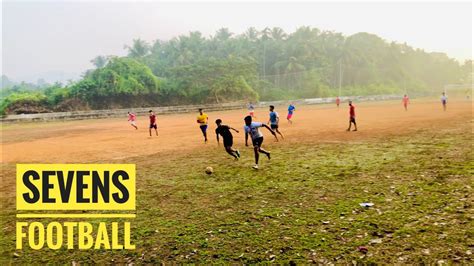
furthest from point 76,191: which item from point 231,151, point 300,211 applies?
point 300,211

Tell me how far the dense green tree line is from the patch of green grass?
50.4 metres

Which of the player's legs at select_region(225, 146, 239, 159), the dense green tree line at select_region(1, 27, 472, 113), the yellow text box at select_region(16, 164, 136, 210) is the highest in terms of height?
the dense green tree line at select_region(1, 27, 472, 113)

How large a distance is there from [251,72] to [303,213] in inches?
2456

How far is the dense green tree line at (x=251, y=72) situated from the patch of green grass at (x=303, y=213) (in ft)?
165

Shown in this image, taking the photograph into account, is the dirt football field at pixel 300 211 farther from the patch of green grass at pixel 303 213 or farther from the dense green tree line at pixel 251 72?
the dense green tree line at pixel 251 72

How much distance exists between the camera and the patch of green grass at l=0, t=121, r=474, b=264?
5.14 meters

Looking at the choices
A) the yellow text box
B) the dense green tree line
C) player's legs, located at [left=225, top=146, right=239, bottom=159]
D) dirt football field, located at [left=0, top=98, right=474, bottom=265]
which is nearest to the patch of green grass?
dirt football field, located at [left=0, top=98, right=474, bottom=265]

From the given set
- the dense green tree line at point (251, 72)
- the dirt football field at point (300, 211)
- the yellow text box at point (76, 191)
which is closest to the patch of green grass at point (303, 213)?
the dirt football field at point (300, 211)

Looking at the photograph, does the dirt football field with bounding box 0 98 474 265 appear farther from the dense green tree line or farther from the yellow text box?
the dense green tree line

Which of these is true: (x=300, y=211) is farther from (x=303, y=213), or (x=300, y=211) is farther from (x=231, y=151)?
(x=231, y=151)

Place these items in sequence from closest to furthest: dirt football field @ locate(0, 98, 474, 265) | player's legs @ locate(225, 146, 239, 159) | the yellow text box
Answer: dirt football field @ locate(0, 98, 474, 265) → the yellow text box → player's legs @ locate(225, 146, 239, 159)

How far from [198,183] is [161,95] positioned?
180ft

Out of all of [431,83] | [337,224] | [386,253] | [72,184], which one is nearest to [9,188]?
[72,184]

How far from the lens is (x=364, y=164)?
32.2ft
